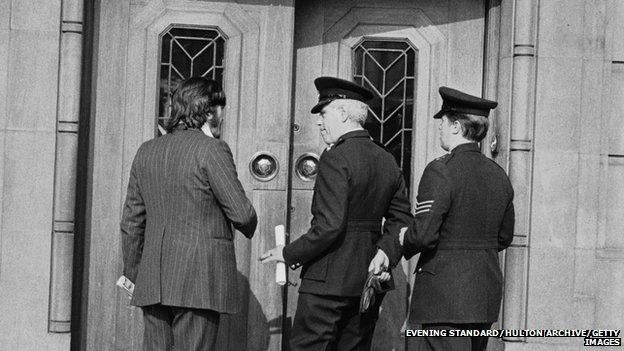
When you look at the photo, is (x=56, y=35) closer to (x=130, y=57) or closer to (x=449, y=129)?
(x=130, y=57)

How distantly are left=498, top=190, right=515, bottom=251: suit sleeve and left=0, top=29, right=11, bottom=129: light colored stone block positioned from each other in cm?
279

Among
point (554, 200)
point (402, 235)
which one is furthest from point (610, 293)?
point (402, 235)

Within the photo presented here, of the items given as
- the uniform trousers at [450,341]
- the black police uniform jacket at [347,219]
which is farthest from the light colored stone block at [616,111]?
the uniform trousers at [450,341]

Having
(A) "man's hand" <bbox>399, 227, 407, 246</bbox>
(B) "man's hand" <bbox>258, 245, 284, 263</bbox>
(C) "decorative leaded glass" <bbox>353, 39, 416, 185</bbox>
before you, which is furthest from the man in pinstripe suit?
(C) "decorative leaded glass" <bbox>353, 39, 416, 185</bbox>

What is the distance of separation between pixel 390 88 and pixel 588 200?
4.48ft

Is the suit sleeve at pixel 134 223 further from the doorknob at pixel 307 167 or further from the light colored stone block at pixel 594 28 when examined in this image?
the light colored stone block at pixel 594 28

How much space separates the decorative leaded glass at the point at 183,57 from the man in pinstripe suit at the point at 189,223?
116 cm

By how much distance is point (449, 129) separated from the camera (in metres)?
5.44

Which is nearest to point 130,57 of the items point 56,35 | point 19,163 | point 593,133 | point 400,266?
point 56,35

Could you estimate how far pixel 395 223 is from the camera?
5.69 m

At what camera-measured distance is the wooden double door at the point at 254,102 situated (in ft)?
21.2

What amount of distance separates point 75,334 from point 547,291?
277 cm

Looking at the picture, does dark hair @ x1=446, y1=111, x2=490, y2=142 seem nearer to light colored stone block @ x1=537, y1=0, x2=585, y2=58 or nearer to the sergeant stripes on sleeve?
the sergeant stripes on sleeve

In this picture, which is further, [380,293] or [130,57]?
[130,57]
